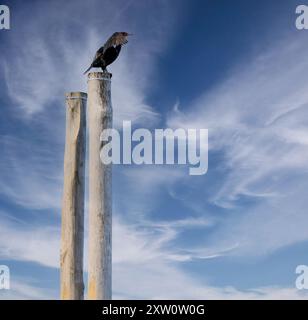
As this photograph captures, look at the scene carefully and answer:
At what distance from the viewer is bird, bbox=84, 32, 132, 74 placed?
714 centimetres

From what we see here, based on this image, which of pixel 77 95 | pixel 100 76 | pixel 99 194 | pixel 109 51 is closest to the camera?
pixel 99 194

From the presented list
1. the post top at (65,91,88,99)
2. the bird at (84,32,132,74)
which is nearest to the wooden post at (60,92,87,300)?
the post top at (65,91,88,99)

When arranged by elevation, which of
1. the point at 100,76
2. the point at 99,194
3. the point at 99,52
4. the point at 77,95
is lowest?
the point at 99,194

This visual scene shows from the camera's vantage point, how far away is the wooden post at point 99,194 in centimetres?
643

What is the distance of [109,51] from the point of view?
7.19 m

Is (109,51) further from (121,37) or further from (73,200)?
(73,200)

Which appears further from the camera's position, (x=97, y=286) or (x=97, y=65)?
(x=97, y=65)

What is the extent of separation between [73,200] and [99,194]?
0.40 meters

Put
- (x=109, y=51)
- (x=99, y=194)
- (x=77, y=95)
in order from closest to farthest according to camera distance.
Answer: (x=99, y=194)
(x=77, y=95)
(x=109, y=51)

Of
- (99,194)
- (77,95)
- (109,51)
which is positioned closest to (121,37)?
(109,51)
